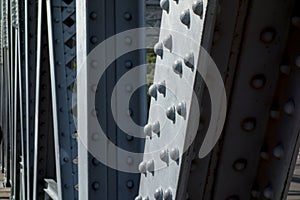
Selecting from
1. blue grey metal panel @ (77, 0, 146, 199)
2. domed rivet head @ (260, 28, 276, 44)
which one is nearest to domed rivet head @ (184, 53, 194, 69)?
domed rivet head @ (260, 28, 276, 44)

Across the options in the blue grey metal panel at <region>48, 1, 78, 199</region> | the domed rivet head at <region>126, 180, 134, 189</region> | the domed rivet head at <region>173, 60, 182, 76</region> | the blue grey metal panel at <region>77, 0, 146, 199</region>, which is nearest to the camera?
the domed rivet head at <region>173, 60, 182, 76</region>

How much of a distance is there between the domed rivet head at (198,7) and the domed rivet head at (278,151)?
11.7 inches

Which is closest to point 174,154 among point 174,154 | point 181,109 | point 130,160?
point 174,154

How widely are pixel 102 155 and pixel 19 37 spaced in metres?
3.79

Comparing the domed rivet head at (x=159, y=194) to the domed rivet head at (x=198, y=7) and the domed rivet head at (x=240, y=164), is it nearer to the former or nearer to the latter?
the domed rivet head at (x=240, y=164)

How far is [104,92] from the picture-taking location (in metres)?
2.18

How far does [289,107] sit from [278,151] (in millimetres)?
97

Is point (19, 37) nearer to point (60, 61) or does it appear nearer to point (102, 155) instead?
point (60, 61)

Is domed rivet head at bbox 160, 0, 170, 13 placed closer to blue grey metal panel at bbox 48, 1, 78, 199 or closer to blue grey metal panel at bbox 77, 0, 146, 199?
blue grey metal panel at bbox 77, 0, 146, 199

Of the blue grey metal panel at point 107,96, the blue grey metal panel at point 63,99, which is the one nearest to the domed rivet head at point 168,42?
the blue grey metal panel at point 107,96

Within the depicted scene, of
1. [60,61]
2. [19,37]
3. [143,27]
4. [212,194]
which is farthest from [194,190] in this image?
[19,37]

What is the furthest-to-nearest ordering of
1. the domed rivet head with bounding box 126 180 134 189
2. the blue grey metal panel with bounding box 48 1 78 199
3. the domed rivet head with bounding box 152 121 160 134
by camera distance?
the blue grey metal panel with bounding box 48 1 78 199 < the domed rivet head with bounding box 126 180 134 189 < the domed rivet head with bounding box 152 121 160 134

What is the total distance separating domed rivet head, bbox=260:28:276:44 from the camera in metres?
1.22

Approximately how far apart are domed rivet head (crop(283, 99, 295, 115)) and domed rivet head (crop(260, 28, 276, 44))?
0.40 feet
